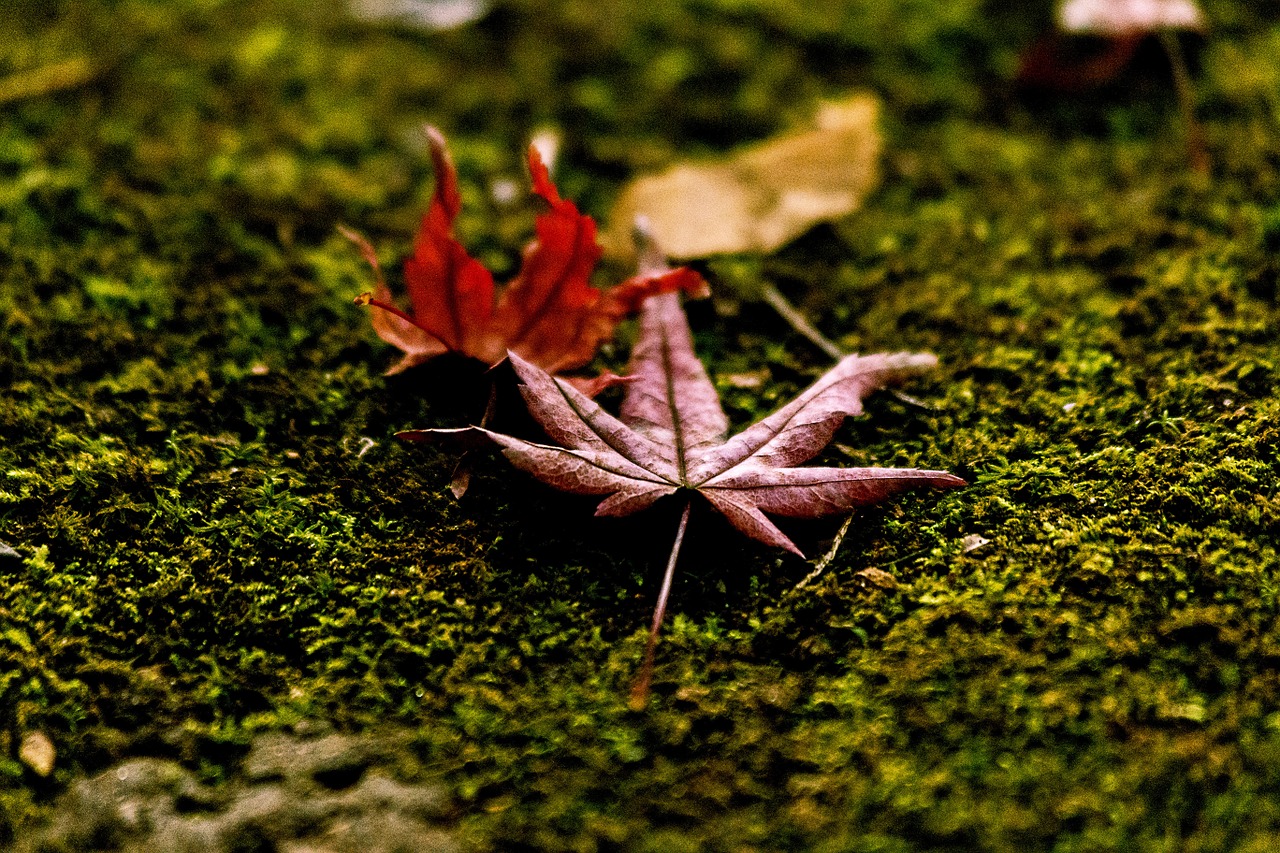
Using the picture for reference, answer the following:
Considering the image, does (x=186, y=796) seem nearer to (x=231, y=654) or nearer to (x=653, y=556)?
(x=231, y=654)

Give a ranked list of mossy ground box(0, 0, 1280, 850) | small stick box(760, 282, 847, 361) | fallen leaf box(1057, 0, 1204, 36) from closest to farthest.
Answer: mossy ground box(0, 0, 1280, 850), small stick box(760, 282, 847, 361), fallen leaf box(1057, 0, 1204, 36)

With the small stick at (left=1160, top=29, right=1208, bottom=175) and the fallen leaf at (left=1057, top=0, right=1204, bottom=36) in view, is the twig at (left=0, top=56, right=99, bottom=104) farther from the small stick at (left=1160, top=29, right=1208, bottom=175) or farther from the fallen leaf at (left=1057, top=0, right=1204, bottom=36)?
the small stick at (left=1160, top=29, right=1208, bottom=175)

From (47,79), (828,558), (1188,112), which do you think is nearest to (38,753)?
(828,558)

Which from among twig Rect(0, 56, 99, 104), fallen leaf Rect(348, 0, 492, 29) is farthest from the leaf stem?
twig Rect(0, 56, 99, 104)

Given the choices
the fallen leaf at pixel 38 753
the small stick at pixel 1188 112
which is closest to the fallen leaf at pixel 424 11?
the small stick at pixel 1188 112

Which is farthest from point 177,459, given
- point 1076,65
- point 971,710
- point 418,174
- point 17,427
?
point 1076,65

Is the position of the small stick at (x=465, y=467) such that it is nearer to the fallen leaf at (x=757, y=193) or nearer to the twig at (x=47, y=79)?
the fallen leaf at (x=757, y=193)

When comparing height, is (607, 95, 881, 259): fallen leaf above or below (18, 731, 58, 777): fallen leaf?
A: above

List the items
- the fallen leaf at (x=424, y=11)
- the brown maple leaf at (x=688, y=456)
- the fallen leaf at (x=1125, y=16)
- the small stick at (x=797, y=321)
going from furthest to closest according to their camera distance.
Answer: the fallen leaf at (x=424, y=11)
the fallen leaf at (x=1125, y=16)
the small stick at (x=797, y=321)
the brown maple leaf at (x=688, y=456)
